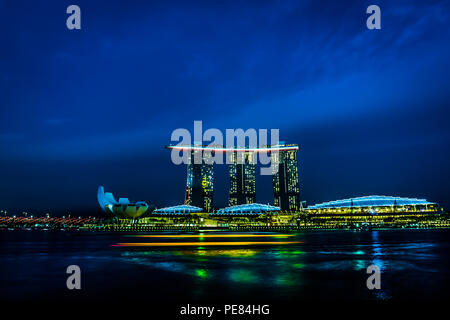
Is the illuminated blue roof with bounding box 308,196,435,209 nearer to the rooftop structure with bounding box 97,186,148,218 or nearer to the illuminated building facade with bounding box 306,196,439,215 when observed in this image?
the illuminated building facade with bounding box 306,196,439,215

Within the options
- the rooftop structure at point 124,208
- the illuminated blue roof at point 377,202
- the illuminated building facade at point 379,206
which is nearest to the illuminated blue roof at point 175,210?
the rooftop structure at point 124,208

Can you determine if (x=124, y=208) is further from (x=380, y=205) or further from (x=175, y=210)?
(x=380, y=205)

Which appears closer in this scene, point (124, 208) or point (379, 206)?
point (124, 208)

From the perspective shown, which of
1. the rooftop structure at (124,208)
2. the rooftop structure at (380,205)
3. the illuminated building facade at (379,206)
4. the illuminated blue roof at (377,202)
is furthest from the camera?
the illuminated blue roof at (377,202)

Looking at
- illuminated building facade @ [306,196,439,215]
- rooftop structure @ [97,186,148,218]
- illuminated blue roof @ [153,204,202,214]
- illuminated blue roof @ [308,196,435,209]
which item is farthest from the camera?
illuminated blue roof @ [153,204,202,214]

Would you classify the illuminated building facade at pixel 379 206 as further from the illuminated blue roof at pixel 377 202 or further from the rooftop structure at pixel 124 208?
the rooftop structure at pixel 124 208

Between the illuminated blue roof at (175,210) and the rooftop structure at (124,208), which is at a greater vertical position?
the rooftop structure at (124,208)

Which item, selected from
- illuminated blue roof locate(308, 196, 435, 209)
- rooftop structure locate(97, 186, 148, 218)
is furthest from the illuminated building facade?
rooftop structure locate(97, 186, 148, 218)

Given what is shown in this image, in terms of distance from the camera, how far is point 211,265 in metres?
21.2

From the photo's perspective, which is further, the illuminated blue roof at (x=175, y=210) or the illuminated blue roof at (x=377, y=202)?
the illuminated blue roof at (x=175, y=210)

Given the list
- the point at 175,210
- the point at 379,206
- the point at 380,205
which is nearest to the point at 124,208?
the point at 175,210

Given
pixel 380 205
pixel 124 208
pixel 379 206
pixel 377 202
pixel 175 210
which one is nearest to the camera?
pixel 124 208
